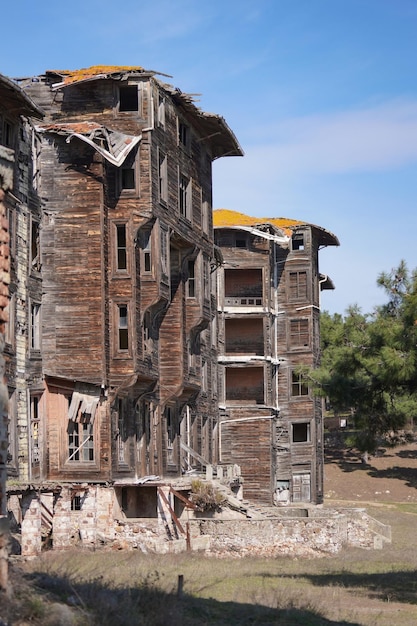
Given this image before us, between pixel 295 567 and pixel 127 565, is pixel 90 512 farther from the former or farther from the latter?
pixel 127 565

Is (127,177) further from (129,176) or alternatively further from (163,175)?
(163,175)

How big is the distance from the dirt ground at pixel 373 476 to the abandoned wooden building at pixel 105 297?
19824mm

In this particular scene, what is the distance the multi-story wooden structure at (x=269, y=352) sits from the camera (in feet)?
214

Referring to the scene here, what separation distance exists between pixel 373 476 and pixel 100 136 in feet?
125

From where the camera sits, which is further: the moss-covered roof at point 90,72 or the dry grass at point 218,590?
the moss-covered roof at point 90,72

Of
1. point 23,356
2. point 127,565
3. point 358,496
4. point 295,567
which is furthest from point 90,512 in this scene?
point 358,496

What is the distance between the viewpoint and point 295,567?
36.7m

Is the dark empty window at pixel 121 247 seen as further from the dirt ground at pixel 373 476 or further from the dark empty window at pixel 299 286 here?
the dirt ground at pixel 373 476

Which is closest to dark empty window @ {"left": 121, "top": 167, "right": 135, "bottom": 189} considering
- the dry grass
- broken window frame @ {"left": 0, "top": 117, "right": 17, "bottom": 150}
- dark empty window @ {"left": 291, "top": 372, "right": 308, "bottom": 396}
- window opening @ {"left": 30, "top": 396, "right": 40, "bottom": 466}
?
broken window frame @ {"left": 0, "top": 117, "right": 17, "bottom": 150}

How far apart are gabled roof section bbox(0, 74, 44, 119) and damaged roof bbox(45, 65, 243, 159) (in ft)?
16.9

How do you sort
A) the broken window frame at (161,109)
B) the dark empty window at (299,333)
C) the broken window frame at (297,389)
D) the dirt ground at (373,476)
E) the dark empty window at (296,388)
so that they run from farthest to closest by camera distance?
the dirt ground at (373,476) < the dark empty window at (299,333) < the dark empty window at (296,388) < the broken window frame at (297,389) < the broken window frame at (161,109)

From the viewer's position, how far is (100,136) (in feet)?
143

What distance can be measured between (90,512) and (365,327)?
558 inches

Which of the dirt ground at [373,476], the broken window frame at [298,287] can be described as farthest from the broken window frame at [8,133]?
the dirt ground at [373,476]
